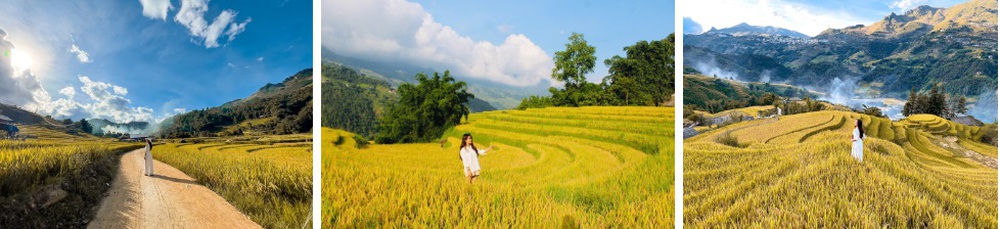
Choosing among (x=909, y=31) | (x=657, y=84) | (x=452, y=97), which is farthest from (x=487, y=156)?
(x=909, y=31)

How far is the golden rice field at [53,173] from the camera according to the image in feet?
10.2

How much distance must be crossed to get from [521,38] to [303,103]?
2.21 meters

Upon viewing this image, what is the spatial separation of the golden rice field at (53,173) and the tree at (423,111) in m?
2.15

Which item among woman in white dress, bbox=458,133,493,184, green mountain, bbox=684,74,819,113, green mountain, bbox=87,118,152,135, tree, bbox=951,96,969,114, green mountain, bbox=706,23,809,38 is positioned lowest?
woman in white dress, bbox=458,133,493,184

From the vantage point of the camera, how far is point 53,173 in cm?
332

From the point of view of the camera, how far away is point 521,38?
15.6 feet

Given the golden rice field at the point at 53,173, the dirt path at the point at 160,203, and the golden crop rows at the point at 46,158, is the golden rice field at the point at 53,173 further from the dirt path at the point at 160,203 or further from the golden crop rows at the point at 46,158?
the dirt path at the point at 160,203

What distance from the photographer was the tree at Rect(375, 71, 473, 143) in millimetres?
4707

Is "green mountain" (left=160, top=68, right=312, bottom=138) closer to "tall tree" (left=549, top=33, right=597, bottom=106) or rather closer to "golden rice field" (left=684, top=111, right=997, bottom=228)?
"tall tree" (left=549, top=33, right=597, bottom=106)

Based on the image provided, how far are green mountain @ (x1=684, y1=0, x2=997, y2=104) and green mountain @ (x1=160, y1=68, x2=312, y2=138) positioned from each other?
4.73m

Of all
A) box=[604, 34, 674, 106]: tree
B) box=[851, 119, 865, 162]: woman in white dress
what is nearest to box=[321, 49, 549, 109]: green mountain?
box=[604, 34, 674, 106]: tree

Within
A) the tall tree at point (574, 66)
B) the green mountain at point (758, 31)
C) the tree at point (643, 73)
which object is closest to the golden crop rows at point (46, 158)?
the tall tree at point (574, 66)

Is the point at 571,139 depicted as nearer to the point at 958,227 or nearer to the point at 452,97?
the point at 452,97

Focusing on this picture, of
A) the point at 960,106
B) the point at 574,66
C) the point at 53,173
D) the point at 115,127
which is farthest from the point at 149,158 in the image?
the point at 960,106
